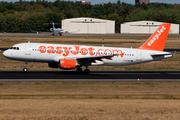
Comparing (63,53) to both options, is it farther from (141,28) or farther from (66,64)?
(141,28)

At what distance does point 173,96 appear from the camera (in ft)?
87.1

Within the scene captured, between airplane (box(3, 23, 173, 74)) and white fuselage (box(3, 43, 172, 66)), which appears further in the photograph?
white fuselage (box(3, 43, 172, 66))

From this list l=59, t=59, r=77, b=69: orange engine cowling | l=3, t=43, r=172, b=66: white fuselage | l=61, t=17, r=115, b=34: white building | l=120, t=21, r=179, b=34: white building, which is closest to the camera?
l=59, t=59, r=77, b=69: orange engine cowling

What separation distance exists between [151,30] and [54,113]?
497 ft

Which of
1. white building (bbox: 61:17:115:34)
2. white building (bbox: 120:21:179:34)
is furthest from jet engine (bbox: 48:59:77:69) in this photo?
white building (bbox: 120:21:179:34)

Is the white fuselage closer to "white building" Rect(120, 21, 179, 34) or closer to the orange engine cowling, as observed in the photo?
the orange engine cowling

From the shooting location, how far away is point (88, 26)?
16488cm

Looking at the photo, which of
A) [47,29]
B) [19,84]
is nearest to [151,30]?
[47,29]

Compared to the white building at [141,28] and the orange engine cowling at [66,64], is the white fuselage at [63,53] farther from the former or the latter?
the white building at [141,28]

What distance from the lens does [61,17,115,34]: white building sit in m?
161

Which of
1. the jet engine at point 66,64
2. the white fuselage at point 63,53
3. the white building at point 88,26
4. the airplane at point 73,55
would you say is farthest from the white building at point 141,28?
the jet engine at point 66,64

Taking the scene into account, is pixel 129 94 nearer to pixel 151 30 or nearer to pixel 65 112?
pixel 65 112

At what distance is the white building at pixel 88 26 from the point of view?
529ft

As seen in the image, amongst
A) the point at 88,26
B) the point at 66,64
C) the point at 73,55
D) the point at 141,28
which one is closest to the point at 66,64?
the point at 66,64
